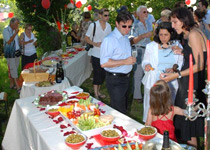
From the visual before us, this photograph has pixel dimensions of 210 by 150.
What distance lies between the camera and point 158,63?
11.8 feet

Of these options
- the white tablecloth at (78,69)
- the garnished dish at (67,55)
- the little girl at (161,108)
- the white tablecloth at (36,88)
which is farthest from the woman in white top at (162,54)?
the garnished dish at (67,55)

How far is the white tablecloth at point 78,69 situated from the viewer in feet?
17.5

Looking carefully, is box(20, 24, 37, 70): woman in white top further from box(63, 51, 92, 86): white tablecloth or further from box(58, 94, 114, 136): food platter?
box(58, 94, 114, 136): food platter

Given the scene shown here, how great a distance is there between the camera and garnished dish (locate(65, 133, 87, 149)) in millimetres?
2212

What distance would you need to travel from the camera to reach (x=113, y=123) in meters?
2.68

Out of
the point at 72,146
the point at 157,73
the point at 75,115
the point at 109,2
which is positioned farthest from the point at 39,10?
the point at 72,146

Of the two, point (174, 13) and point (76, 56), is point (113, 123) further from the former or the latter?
point (76, 56)

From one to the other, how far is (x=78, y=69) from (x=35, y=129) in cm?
351

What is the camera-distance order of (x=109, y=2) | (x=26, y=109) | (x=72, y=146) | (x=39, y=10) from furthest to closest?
(x=109, y=2)
(x=39, y=10)
(x=26, y=109)
(x=72, y=146)

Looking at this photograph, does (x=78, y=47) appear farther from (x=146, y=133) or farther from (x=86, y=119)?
(x=146, y=133)

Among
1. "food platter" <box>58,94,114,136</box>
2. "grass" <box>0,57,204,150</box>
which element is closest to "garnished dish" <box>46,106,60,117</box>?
"food platter" <box>58,94,114,136</box>

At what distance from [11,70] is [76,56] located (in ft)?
5.00

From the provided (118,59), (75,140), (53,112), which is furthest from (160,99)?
(53,112)

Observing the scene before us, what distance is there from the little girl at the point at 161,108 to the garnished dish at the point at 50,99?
1.10m
